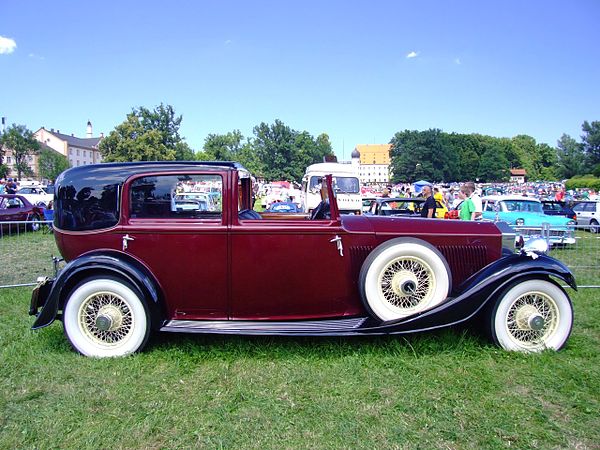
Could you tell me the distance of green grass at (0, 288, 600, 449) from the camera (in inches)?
101

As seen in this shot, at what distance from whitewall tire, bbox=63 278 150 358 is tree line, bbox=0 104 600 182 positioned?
145 feet

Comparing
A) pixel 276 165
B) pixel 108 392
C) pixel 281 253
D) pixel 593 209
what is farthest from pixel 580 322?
pixel 276 165

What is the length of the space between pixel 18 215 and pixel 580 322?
1492 centimetres

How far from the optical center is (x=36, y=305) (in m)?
3.91

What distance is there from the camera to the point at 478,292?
3.61 m

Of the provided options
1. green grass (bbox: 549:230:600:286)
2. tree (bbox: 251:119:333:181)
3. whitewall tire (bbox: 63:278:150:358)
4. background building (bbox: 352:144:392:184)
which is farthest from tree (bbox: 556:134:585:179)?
whitewall tire (bbox: 63:278:150:358)

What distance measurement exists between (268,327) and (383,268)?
1145 mm

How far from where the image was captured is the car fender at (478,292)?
354 cm

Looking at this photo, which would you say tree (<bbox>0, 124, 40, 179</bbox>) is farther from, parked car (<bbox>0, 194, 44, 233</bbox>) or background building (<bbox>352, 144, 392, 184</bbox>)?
background building (<bbox>352, 144, 392, 184</bbox>)

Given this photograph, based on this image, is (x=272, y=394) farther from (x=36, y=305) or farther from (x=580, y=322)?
(x=580, y=322)

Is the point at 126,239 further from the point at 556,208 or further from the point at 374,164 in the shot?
the point at 374,164

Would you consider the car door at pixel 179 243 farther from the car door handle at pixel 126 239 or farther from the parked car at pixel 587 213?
the parked car at pixel 587 213

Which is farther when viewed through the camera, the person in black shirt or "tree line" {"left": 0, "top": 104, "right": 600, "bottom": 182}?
"tree line" {"left": 0, "top": 104, "right": 600, "bottom": 182}

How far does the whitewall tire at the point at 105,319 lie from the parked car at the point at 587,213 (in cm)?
1930
